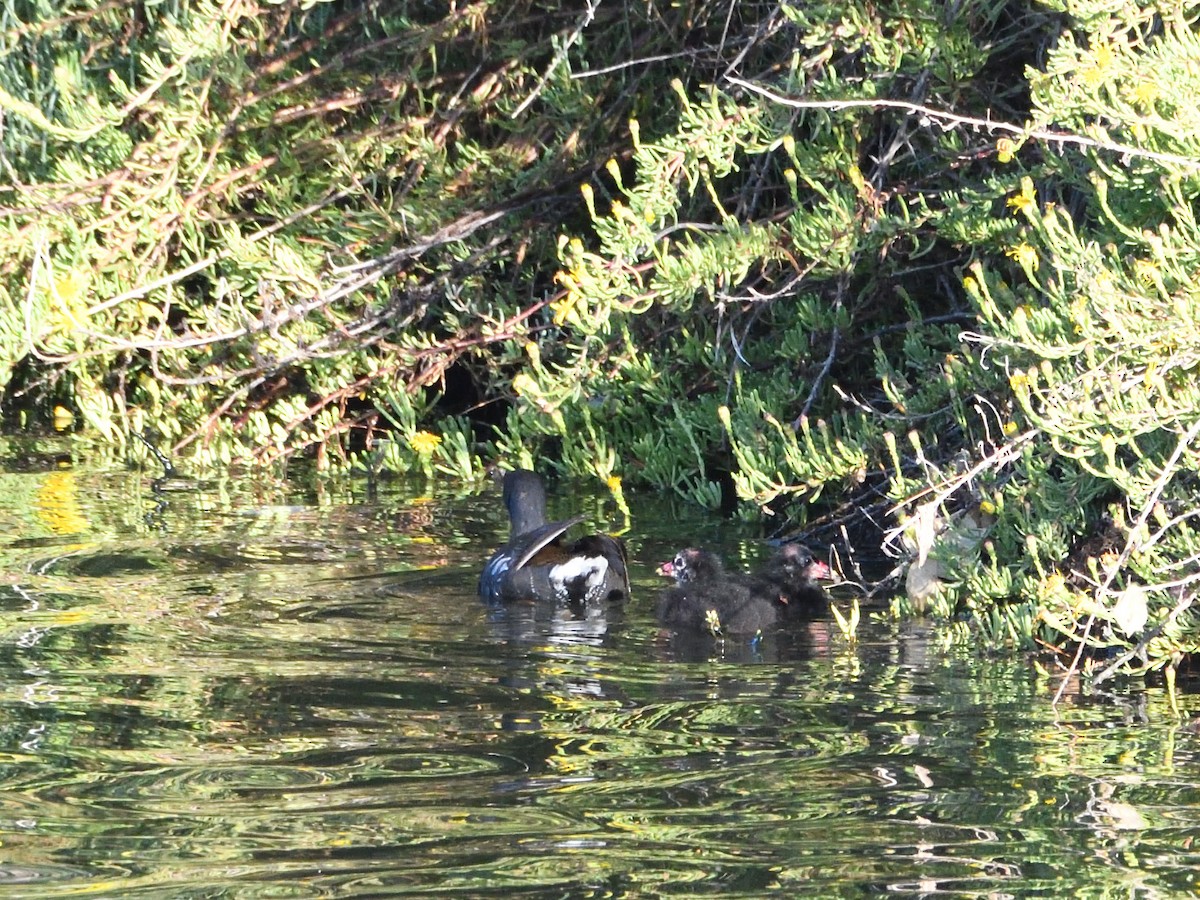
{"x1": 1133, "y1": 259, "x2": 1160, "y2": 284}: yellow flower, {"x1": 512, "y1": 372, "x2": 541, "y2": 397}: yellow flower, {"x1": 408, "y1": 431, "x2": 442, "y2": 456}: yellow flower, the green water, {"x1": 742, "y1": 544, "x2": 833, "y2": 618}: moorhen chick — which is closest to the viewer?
the green water

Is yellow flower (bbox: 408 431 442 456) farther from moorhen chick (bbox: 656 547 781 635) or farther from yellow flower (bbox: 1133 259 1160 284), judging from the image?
yellow flower (bbox: 1133 259 1160 284)

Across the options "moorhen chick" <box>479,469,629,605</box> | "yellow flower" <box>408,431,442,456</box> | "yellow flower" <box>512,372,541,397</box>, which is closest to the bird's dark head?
"moorhen chick" <box>479,469,629,605</box>

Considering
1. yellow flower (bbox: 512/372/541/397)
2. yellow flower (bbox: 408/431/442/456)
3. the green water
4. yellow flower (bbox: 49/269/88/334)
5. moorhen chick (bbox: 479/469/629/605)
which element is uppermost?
yellow flower (bbox: 49/269/88/334)

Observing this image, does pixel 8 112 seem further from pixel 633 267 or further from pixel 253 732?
pixel 253 732

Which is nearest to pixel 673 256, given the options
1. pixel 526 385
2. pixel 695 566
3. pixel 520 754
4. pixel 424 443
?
pixel 526 385

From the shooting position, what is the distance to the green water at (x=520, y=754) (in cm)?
415

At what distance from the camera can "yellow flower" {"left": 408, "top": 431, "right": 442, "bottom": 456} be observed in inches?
398

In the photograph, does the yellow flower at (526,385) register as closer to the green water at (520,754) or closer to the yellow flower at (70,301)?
the green water at (520,754)

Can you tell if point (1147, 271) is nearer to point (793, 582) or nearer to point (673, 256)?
point (793, 582)

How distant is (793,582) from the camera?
24.3 feet

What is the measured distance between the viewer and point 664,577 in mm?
7934

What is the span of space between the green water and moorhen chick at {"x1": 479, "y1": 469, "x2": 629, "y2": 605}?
Answer: 0.48 ft

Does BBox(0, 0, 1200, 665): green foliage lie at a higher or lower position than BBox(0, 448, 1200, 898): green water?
higher

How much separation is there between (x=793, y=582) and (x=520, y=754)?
8.33 feet
